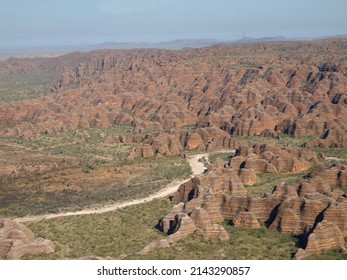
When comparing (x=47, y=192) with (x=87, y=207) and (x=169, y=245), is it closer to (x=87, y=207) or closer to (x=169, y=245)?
(x=87, y=207)

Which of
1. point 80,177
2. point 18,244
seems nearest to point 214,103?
point 80,177

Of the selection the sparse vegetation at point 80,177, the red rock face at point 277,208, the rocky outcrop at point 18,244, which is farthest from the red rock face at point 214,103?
the rocky outcrop at point 18,244

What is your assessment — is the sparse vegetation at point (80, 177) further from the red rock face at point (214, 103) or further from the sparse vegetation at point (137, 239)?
the red rock face at point (214, 103)

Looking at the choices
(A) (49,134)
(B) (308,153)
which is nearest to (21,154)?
(A) (49,134)

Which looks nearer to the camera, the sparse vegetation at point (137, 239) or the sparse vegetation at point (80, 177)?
the sparse vegetation at point (137, 239)

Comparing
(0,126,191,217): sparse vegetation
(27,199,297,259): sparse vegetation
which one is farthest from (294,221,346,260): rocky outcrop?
(0,126,191,217): sparse vegetation

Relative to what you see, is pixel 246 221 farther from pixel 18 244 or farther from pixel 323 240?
pixel 18 244
